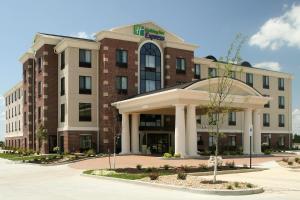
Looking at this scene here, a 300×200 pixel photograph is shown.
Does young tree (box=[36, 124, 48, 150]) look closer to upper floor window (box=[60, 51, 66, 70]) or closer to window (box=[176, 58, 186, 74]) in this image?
upper floor window (box=[60, 51, 66, 70])

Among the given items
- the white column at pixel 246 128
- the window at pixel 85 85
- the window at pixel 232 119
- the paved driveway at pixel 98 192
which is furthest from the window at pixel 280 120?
the paved driveway at pixel 98 192

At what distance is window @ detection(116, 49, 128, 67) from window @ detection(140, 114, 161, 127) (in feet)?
20.3

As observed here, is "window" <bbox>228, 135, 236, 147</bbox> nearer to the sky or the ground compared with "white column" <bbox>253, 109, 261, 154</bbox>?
nearer to the ground

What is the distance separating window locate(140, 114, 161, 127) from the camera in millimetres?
47594

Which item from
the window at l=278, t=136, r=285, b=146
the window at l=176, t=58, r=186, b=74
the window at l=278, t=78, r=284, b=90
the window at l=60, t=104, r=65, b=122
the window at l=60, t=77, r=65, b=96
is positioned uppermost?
the window at l=176, t=58, r=186, b=74

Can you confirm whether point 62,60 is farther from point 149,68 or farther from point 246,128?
point 246,128

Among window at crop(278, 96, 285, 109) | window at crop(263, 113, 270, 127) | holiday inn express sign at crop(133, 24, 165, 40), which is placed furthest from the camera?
window at crop(278, 96, 285, 109)

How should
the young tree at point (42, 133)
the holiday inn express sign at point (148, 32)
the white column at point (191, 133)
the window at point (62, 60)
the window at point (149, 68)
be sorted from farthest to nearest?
the window at point (149, 68)
the holiday inn express sign at point (148, 32)
the window at point (62, 60)
the young tree at point (42, 133)
the white column at point (191, 133)

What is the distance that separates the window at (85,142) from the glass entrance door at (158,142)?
660cm

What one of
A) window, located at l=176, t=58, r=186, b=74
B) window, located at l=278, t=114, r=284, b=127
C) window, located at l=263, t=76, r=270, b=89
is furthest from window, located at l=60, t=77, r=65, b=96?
window, located at l=278, t=114, r=284, b=127

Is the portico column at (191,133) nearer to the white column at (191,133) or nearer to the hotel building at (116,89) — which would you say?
the white column at (191,133)

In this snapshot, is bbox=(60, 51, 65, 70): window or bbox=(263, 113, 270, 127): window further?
bbox=(263, 113, 270, 127): window

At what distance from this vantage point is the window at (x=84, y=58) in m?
46.7

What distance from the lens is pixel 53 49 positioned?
49.7 meters
